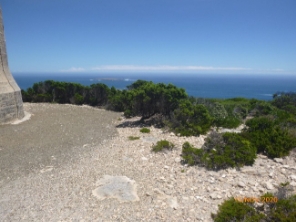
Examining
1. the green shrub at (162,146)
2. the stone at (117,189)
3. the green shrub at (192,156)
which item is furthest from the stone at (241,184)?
the green shrub at (162,146)

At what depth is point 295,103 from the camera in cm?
2130

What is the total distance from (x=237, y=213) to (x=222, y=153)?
10.7ft

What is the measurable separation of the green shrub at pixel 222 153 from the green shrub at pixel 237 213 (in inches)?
92.0

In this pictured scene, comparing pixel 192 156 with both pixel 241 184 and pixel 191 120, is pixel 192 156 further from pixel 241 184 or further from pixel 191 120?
pixel 191 120

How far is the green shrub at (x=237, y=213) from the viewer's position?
4.72 metres

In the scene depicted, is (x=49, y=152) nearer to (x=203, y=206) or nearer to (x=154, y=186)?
(x=154, y=186)

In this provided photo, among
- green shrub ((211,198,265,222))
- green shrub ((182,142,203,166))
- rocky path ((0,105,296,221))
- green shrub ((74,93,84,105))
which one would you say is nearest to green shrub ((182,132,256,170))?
green shrub ((182,142,203,166))

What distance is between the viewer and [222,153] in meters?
7.99

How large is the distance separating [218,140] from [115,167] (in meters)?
4.13

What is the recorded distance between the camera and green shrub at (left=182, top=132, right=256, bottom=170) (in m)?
7.53

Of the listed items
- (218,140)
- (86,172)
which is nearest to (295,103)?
(218,140)
